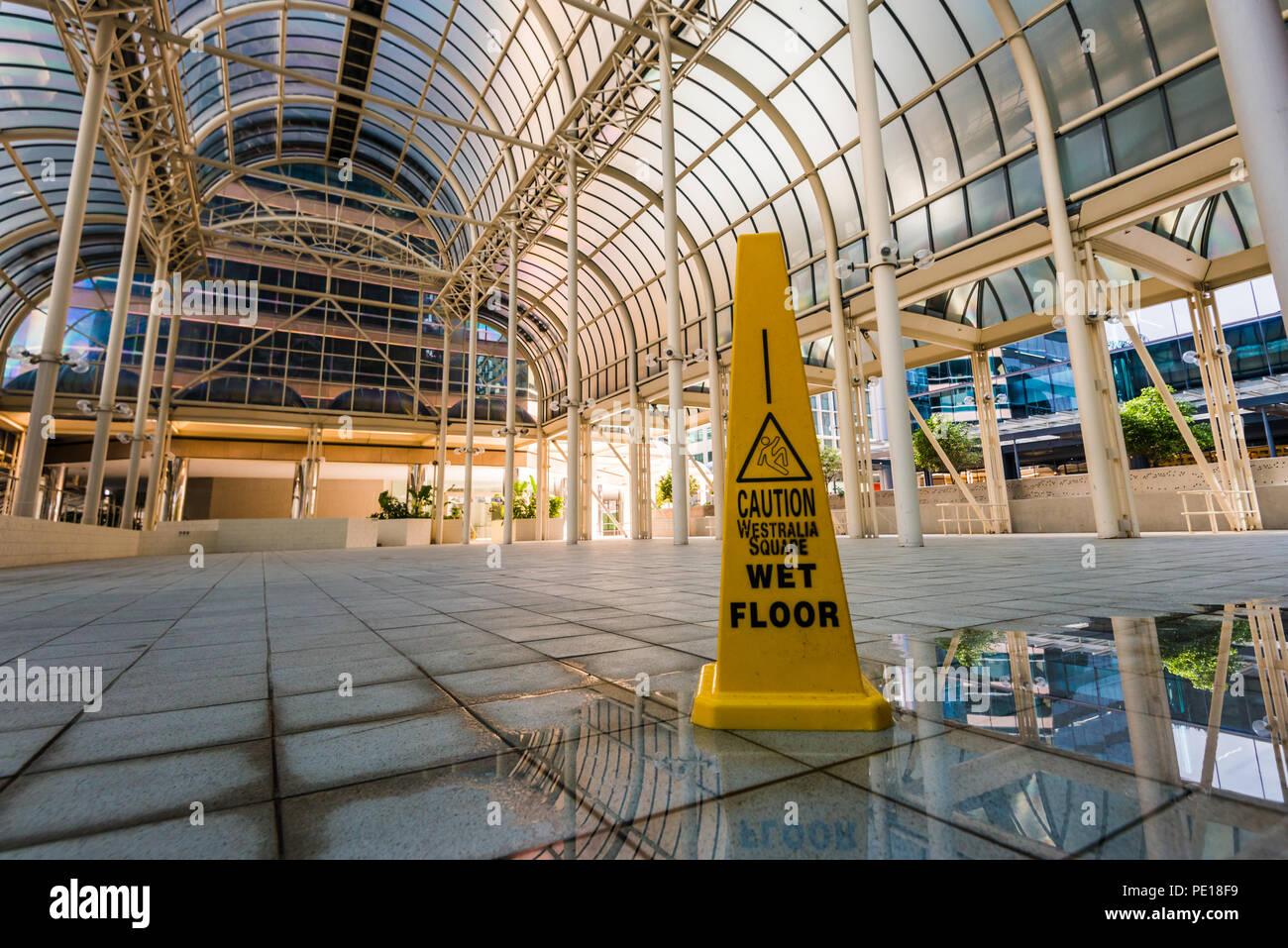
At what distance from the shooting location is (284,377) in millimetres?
29188

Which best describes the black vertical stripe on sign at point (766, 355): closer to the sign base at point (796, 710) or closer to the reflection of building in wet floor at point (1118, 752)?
the sign base at point (796, 710)

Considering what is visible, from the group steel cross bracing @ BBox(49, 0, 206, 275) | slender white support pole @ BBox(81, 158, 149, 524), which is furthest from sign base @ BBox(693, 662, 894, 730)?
slender white support pole @ BBox(81, 158, 149, 524)

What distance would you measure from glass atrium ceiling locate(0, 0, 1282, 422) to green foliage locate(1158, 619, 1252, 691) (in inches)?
350

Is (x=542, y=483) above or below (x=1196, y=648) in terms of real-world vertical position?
above

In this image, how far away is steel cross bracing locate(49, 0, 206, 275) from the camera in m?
12.8

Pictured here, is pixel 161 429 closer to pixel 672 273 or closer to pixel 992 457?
pixel 672 273

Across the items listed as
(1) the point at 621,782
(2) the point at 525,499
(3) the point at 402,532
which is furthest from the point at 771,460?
(2) the point at 525,499

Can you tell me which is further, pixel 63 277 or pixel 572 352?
pixel 572 352

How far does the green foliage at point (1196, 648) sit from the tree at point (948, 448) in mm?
25208

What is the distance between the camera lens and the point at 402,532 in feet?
86.2

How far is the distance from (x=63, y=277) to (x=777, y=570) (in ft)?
56.6
